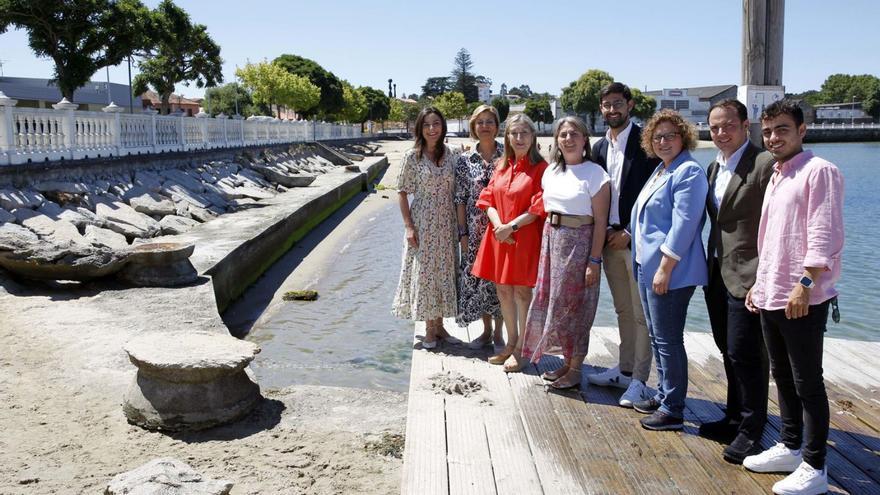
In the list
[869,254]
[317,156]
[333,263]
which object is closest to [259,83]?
[317,156]

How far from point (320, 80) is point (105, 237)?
1986 inches

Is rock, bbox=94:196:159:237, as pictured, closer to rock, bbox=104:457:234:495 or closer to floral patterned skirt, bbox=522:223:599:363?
rock, bbox=104:457:234:495

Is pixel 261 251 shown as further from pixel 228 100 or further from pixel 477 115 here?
pixel 228 100

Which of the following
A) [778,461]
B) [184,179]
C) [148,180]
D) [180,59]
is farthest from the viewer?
[180,59]

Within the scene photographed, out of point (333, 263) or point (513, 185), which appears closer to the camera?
point (513, 185)

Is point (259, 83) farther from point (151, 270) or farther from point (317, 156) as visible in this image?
point (151, 270)

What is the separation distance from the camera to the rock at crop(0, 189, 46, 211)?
341 inches

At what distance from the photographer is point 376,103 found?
291ft

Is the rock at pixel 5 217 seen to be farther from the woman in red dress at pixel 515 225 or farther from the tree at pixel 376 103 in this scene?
the tree at pixel 376 103

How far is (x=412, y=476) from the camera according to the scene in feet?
10.1

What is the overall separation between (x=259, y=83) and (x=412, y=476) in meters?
42.4

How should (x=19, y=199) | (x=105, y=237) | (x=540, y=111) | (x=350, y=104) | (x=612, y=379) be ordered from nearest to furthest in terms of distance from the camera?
(x=612, y=379)
(x=105, y=237)
(x=19, y=199)
(x=350, y=104)
(x=540, y=111)

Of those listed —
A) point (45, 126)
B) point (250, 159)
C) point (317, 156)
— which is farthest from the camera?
point (317, 156)

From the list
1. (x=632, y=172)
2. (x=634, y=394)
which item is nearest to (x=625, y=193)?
(x=632, y=172)
